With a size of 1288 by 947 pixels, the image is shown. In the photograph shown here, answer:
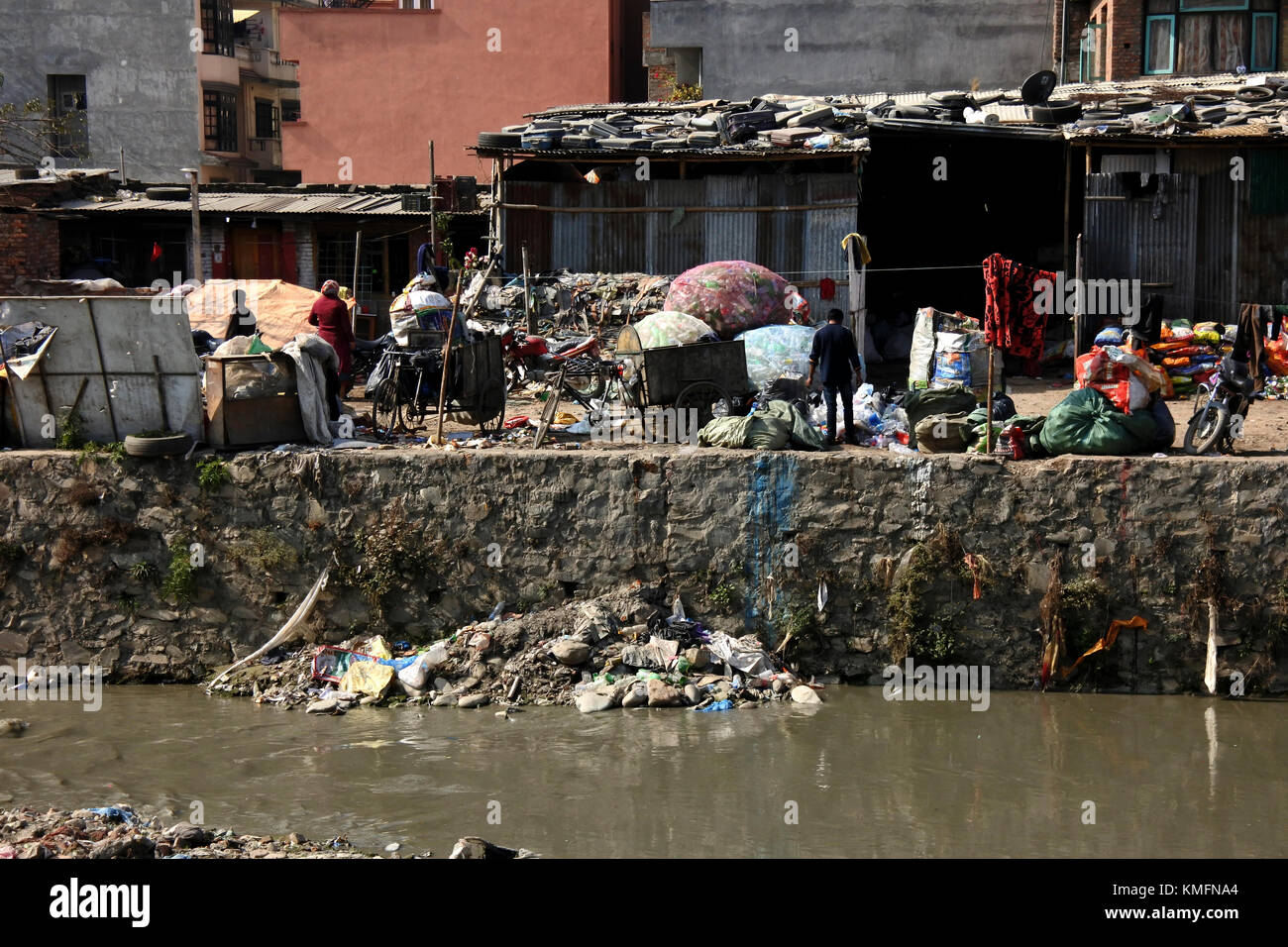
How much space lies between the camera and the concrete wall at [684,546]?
37.7 feet

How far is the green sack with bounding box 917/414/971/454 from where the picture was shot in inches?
475

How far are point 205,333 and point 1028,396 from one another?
9230 mm

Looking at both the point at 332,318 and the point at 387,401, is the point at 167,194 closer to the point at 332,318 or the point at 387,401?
the point at 332,318

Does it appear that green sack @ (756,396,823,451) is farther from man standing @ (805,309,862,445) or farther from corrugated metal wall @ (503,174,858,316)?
Result: corrugated metal wall @ (503,174,858,316)

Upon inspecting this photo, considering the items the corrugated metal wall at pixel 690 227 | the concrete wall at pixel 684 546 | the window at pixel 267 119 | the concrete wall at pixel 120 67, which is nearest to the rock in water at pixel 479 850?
the concrete wall at pixel 684 546

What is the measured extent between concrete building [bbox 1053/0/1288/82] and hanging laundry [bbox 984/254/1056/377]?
10544 millimetres

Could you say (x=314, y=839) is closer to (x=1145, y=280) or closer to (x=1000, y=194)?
(x=1145, y=280)

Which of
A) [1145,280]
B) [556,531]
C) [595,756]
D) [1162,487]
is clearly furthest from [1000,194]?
[595,756]

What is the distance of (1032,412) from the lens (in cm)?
1445

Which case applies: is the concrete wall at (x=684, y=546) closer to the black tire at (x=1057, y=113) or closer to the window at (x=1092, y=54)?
the black tire at (x=1057, y=113)

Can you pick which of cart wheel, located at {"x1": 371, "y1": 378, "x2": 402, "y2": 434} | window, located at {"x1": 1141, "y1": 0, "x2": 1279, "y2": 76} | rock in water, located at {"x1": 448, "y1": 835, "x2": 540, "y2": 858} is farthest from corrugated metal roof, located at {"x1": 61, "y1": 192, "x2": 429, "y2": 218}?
rock in water, located at {"x1": 448, "y1": 835, "x2": 540, "y2": 858}

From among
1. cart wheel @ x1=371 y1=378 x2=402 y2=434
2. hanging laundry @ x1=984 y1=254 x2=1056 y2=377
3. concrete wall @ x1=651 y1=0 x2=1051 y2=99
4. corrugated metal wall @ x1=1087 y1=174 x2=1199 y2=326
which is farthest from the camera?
concrete wall @ x1=651 y1=0 x2=1051 y2=99

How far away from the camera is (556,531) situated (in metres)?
12.1

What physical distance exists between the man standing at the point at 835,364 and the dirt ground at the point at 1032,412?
1.14ft
